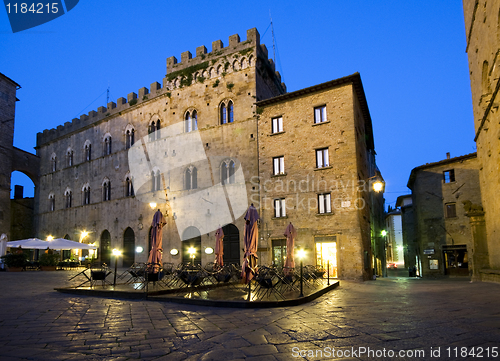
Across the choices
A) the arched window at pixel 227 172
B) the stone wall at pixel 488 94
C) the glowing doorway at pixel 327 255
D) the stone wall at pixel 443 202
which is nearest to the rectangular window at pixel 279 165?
the arched window at pixel 227 172

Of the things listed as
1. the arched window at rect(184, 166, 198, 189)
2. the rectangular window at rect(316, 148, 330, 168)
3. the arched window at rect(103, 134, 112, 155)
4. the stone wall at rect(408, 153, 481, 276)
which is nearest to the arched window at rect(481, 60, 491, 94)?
the rectangular window at rect(316, 148, 330, 168)

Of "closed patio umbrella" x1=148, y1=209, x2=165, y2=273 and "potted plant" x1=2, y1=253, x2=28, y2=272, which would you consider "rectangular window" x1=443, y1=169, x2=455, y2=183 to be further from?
"potted plant" x1=2, y1=253, x2=28, y2=272

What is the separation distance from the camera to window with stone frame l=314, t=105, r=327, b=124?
20766 millimetres

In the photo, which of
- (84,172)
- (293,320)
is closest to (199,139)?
(84,172)

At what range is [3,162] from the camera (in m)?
33.4

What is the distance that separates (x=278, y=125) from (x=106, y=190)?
631 inches

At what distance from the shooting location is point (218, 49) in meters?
25.3

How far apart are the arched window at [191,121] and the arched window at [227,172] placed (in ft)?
12.7

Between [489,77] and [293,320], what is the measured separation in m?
13.6

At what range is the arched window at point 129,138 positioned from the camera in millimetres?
28766

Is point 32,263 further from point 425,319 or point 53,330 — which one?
point 425,319

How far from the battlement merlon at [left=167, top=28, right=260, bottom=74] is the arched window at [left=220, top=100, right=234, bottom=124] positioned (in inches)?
138

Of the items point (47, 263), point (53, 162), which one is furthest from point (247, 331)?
point (53, 162)

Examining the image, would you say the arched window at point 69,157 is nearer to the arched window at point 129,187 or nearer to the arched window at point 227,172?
the arched window at point 129,187
